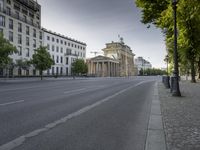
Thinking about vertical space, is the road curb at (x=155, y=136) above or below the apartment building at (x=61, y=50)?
below

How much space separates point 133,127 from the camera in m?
5.75

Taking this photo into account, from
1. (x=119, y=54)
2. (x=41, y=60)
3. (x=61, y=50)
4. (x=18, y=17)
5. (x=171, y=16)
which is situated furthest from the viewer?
(x=119, y=54)

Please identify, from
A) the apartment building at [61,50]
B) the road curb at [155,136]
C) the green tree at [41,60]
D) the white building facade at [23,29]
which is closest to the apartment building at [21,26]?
the white building facade at [23,29]

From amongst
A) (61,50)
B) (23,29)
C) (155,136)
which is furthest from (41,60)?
(155,136)

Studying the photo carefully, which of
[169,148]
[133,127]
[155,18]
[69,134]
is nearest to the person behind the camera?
[169,148]

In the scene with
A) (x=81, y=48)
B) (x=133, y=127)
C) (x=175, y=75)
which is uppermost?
(x=81, y=48)

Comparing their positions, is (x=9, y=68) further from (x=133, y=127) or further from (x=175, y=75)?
(x=133, y=127)

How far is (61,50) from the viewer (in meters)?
77.1

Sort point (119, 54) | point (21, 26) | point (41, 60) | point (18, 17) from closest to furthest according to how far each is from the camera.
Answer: point (41, 60)
point (18, 17)
point (21, 26)
point (119, 54)

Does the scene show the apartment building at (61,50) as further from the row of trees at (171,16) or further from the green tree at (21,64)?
the row of trees at (171,16)

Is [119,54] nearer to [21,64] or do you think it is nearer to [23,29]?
[23,29]

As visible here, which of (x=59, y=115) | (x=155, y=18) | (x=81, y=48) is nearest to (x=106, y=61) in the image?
(x=81, y=48)

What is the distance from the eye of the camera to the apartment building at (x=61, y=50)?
70.3m

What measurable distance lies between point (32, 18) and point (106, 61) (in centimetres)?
5676
